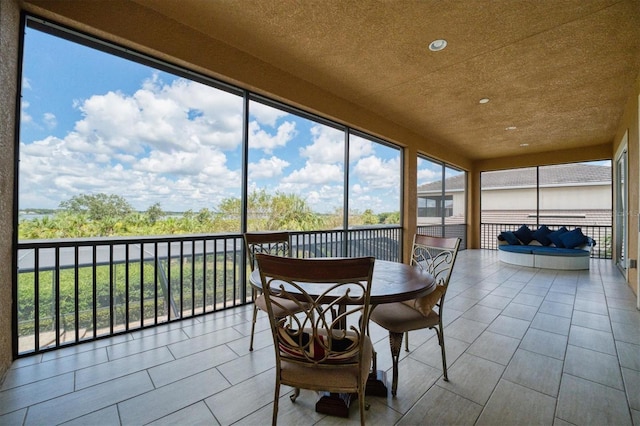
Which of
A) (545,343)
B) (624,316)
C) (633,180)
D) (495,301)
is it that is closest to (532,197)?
(633,180)

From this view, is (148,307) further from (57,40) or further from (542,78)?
(542,78)

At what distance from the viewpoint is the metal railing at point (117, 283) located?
205 cm

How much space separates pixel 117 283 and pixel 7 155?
160 centimetres

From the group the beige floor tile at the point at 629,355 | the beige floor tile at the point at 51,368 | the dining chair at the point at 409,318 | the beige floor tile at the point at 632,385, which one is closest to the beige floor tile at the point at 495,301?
the beige floor tile at the point at 629,355

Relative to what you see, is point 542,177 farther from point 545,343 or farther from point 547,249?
point 545,343

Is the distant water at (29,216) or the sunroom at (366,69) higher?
the sunroom at (366,69)

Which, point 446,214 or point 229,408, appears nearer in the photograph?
point 229,408

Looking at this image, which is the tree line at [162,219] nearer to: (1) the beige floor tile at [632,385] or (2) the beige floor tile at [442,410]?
(2) the beige floor tile at [442,410]

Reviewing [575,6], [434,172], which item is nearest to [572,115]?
[434,172]

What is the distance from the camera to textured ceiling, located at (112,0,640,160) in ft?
7.41

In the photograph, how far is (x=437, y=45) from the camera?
107 inches

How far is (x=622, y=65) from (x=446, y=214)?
4548 mm

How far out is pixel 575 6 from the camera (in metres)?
2.21

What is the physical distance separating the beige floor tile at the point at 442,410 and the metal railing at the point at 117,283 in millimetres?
2172
